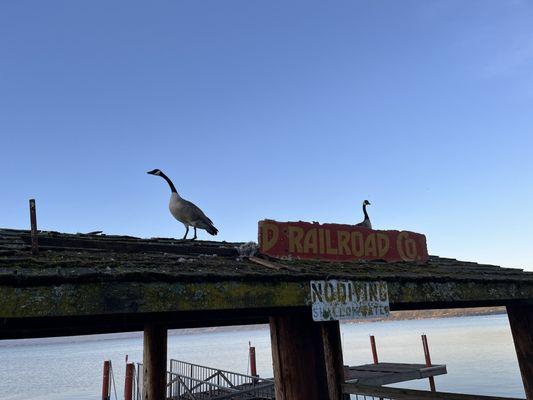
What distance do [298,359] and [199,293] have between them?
7.26ft

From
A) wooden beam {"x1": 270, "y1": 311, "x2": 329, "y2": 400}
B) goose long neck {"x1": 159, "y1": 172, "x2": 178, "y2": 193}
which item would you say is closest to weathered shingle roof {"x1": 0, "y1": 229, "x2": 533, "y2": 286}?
wooden beam {"x1": 270, "y1": 311, "x2": 329, "y2": 400}

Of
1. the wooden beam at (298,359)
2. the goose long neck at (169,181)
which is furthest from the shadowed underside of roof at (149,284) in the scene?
the goose long neck at (169,181)

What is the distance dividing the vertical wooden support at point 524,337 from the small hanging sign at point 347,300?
3.93 metres

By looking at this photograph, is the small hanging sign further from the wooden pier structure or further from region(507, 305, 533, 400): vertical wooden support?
region(507, 305, 533, 400): vertical wooden support

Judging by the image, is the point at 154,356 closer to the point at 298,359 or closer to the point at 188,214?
the point at 188,214

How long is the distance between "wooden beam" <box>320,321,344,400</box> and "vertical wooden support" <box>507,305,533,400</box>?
9.79 ft

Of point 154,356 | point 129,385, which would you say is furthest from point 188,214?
point 129,385

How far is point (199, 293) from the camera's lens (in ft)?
11.7

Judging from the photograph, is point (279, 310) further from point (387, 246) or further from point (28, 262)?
point (387, 246)

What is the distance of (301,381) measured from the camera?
17.2ft

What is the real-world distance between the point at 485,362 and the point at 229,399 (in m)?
37.9

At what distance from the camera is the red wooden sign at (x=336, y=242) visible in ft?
19.9

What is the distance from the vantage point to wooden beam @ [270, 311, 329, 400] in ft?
17.2

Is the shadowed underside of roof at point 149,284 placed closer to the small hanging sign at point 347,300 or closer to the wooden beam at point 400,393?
the small hanging sign at point 347,300
